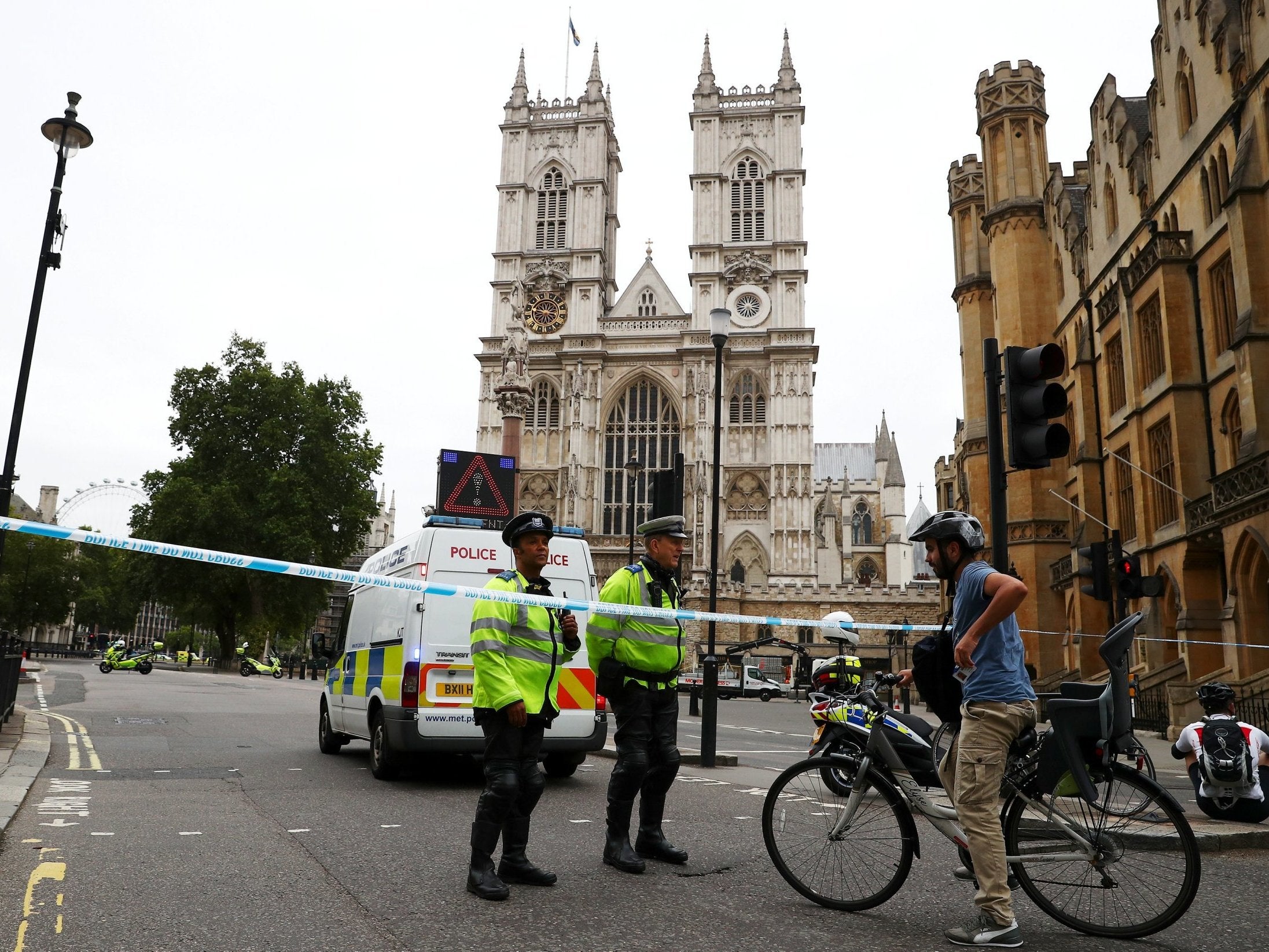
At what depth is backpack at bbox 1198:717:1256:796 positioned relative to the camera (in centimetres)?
696

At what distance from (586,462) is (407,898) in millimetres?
55198

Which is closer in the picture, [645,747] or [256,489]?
[645,747]

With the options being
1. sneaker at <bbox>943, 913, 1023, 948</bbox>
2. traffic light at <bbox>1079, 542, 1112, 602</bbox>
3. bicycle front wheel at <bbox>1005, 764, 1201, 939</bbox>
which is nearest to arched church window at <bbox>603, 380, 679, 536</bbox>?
traffic light at <bbox>1079, 542, 1112, 602</bbox>

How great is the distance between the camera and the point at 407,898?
175 inches

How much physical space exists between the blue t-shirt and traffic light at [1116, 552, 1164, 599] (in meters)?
7.55

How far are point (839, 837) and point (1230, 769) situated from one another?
160 inches

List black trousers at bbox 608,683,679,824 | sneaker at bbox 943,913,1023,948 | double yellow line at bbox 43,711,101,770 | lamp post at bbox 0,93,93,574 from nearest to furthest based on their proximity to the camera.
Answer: sneaker at bbox 943,913,1023,948
black trousers at bbox 608,683,679,824
double yellow line at bbox 43,711,101,770
lamp post at bbox 0,93,93,574

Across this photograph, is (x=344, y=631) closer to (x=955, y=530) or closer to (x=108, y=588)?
(x=955, y=530)

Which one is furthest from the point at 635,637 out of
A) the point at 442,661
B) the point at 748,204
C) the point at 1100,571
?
the point at 748,204

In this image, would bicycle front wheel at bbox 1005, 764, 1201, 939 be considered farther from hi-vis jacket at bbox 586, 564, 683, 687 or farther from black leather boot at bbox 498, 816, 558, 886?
black leather boot at bbox 498, 816, 558, 886

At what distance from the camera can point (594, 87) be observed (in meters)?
67.7

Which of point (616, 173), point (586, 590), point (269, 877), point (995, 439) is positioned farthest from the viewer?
point (616, 173)

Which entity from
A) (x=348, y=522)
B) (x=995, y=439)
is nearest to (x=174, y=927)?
(x=995, y=439)

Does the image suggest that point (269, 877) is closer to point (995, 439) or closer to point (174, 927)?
point (174, 927)
